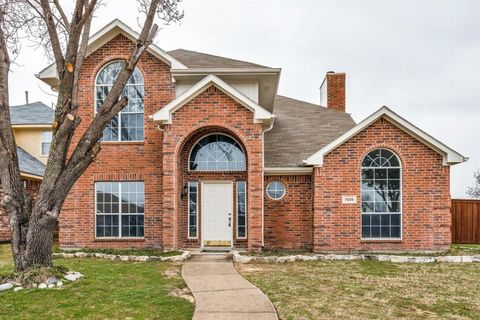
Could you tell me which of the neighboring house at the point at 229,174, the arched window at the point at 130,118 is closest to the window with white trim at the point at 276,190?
the neighboring house at the point at 229,174

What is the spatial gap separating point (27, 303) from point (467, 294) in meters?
7.78

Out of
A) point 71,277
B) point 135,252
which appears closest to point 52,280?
point 71,277

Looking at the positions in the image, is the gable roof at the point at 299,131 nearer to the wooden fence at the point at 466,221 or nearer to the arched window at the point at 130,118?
the arched window at the point at 130,118

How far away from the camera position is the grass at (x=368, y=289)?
663cm

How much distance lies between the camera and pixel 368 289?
317 inches

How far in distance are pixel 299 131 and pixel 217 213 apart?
5.03 meters

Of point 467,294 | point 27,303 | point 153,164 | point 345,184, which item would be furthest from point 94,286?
point 345,184

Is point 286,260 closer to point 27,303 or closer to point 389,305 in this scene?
point 389,305

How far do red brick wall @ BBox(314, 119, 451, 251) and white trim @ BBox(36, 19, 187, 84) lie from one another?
19.1 ft

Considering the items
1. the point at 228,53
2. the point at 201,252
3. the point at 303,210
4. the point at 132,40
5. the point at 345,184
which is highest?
the point at 228,53

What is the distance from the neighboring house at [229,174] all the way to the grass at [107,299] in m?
3.66

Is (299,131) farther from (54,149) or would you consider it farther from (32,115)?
(32,115)

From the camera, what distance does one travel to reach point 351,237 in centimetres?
1271

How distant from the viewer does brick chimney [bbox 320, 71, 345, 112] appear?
792 inches
